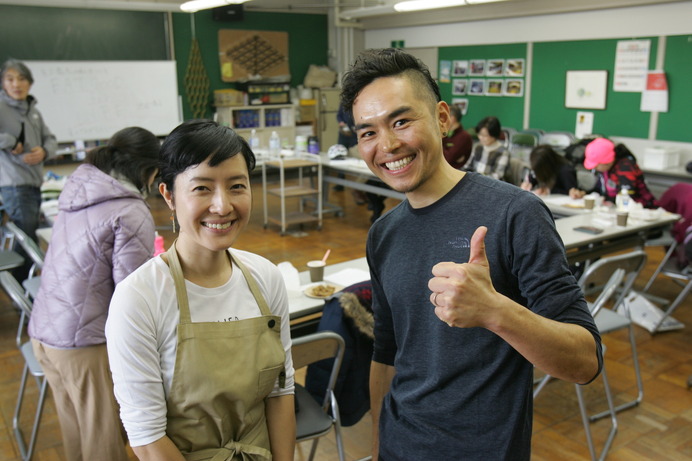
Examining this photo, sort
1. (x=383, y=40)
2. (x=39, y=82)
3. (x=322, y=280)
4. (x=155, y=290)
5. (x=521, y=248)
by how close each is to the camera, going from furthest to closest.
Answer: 1. (x=383, y=40)
2. (x=39, y=82)
3. (x=322, y=280)
4. (x=155, y=290)
5. (x=521, y=248)

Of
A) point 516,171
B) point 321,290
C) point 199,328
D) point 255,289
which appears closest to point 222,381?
point 199,328

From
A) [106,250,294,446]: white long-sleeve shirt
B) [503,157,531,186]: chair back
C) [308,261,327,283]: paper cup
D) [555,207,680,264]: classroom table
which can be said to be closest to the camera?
[106,250,294,446]: white long-sleeve shirt

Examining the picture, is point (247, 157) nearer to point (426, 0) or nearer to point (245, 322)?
point (245, 322)

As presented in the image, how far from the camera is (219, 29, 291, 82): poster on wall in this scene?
9.51 m

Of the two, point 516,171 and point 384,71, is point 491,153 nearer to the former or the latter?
point 516,171

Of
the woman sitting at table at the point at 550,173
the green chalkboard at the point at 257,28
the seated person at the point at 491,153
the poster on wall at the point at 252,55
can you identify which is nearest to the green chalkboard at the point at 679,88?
the seated person at the point at 491,153

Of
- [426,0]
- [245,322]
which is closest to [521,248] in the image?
[245,322]

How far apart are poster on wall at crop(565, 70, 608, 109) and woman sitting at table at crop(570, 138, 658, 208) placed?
9.23ft

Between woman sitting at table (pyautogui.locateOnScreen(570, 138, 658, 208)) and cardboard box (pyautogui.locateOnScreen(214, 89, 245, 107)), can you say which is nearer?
woman sitting at table (pyautogui.locateOnScreen(570, 138, 658, 208))

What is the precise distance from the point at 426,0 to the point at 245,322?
5.83m

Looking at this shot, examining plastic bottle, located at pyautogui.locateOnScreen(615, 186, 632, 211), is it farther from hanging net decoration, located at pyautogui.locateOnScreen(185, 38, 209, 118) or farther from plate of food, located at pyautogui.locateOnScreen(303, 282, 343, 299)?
hanging net decoration, located at pyautogui.locateOnScreen(185, 38, 209, 118)

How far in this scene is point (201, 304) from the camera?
1395mm

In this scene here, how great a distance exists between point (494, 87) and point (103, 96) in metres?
5.33

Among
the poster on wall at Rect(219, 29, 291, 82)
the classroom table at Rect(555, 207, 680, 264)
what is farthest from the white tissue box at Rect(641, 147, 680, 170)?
the poster on wall at Rect(219, 29, 291, 82)
